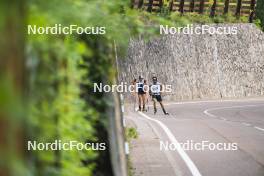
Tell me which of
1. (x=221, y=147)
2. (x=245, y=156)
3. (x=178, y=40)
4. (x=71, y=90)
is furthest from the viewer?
(x=178, y=40)

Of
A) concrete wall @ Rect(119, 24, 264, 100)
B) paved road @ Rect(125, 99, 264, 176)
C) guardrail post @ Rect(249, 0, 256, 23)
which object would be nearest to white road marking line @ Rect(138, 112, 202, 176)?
paved road @ Rect(125, 99, 264, 176)

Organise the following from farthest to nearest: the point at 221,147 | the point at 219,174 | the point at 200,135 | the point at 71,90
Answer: the point at 200,135 < the point at 221,147 < the point at 219,174 < the point at 71,90

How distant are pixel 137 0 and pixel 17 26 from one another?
48790 mm

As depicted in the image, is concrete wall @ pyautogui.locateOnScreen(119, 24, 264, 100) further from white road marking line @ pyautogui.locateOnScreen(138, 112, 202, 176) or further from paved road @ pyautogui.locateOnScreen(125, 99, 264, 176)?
white road marking line @ pyautogui.locateOnScreen(138, 112, 202, 176)

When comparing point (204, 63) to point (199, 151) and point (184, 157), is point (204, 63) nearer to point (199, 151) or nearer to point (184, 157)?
point (199, 151)

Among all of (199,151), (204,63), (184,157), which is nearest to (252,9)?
(204,63)

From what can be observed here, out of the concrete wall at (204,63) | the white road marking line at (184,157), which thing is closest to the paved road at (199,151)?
the white road marking line at (184,157)

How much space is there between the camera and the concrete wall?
43562 millimetres

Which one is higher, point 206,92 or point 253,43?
point 253,43

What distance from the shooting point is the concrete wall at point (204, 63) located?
143ft

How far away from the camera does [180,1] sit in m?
48.8

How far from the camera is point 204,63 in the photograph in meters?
45.5

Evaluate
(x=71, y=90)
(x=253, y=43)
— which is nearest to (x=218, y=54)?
(x=253, y=43)

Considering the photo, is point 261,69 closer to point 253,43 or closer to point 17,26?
point 253,43
